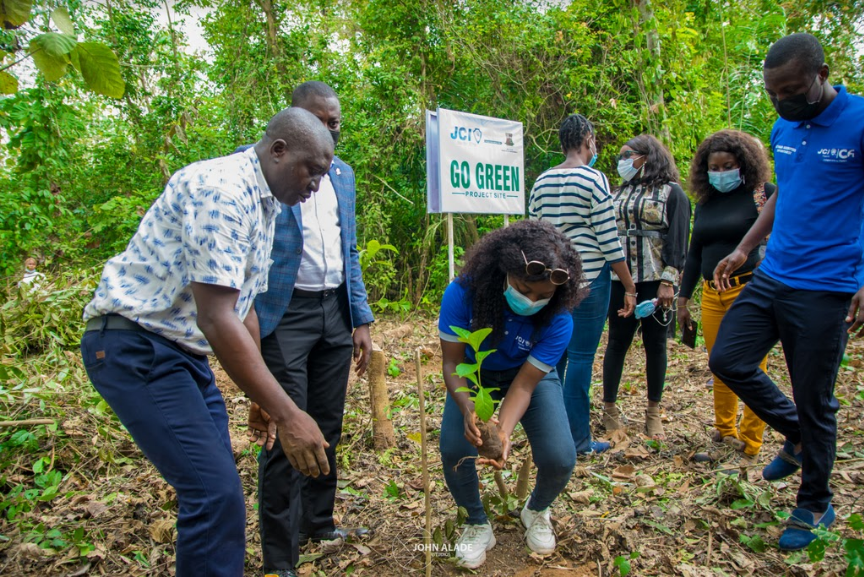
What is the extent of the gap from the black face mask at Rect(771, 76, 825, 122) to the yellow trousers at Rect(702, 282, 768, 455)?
3.83ft

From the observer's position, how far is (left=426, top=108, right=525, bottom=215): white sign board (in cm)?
566

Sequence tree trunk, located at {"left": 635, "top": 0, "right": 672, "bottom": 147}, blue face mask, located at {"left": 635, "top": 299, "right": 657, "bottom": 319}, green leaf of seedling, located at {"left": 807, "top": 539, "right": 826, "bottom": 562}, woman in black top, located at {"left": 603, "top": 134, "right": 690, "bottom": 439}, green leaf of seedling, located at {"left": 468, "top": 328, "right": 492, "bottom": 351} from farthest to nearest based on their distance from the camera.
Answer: tree trunk, located at {"left": 635, "top": 0, "right": 672, "bottom": 147} → woman in black top, located at {"left": 603, "top": 134, "right": 690, "bottom": 439} → blue face mask, located at {"left": 635, "top": 299, "right": 657, "bottom": 319} → green leaf of seedling, located at {"left": 807, "top": 539, "right": 826, "bottom": 562} → green leaf of seedling, located at {"left": 468, "top": 328, "right": 492, "bottom": 351}

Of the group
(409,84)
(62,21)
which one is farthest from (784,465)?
(409,84)

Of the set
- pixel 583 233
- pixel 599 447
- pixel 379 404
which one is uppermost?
pixel 583 233

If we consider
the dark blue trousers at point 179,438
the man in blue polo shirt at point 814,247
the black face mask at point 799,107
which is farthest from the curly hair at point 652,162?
the dark blue trousers at point 179,438

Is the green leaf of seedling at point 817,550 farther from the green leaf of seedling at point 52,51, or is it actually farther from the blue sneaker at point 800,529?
the green leaf of seedling at point 52,51

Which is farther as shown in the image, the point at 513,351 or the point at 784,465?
the point at 784,465

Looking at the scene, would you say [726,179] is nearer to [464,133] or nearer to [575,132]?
[575,132]

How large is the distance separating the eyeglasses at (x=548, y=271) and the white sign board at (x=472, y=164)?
3.35 metres

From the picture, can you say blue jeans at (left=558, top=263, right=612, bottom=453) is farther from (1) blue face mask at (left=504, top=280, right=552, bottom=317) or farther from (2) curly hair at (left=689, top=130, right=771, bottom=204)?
(1) blue face mask at (left=504, top=280, right=552, bottom=317)

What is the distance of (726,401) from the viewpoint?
3.72 metres

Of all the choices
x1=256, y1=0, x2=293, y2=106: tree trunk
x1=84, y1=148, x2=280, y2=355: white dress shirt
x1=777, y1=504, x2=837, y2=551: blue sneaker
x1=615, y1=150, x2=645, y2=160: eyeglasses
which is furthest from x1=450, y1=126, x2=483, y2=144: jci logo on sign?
x1=777, y1=504, x2=837, y2=551: blue sneaker

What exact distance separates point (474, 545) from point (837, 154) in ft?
7.35

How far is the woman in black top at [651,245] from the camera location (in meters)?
3.79
